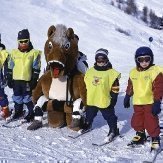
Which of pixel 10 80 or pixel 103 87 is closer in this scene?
pixel 103 87

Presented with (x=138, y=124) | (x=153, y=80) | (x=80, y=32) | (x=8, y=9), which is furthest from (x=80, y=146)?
(x=8, y=9)

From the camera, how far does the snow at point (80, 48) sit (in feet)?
19.4

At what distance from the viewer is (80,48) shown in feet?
75.4

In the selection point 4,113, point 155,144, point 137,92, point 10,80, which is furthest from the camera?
point 4,113

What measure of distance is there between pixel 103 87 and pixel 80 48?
16.5m

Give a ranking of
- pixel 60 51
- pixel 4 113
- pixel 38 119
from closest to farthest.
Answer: pixel 60 51
pixel 38 119
pixel 4 113

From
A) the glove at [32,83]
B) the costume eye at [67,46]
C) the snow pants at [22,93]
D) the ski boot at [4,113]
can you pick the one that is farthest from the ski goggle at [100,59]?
the ski boot at [4,113]

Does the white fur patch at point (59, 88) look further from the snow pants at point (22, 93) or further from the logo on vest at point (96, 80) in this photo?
the logo on vest at point (96, 80)

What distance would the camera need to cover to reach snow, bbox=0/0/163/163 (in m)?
5.92

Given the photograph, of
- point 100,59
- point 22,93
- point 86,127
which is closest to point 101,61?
point 100,59

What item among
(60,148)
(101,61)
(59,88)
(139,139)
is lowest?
(60,148)

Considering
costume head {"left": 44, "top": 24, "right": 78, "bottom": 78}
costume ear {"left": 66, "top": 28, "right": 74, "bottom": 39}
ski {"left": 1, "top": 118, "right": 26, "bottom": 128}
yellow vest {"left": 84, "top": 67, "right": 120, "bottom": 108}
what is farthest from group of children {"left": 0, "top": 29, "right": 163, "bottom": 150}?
costume ear {"left": 66, "top": 28, "right": 74, "bottom": 39}

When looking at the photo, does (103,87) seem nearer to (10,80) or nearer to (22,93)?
(22,93)

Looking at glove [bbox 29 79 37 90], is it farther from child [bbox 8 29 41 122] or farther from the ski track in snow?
the ski track in snow
